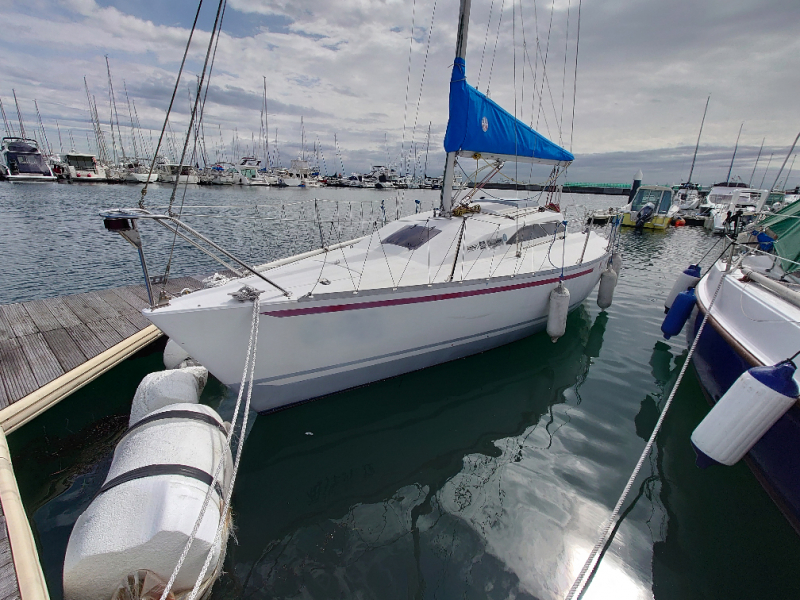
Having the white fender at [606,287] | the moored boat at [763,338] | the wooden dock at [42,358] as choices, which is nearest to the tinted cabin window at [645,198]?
the white fender at [606,287]

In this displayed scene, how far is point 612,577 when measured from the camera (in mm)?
2953

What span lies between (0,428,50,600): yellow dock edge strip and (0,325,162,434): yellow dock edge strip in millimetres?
1187

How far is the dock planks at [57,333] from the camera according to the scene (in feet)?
14.5

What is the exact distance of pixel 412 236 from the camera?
6320mm

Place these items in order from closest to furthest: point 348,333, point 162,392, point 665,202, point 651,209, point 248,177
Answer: point 162,392 → point 348,333 → point 651,209 → point 665,202 → point 248,177

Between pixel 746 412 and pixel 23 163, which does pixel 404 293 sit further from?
pixel 23 163

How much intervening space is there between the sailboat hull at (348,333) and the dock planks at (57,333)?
2.17 m

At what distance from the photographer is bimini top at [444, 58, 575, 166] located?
578 centimetres

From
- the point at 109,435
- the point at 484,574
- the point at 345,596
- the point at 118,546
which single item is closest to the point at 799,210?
the point at 484,574

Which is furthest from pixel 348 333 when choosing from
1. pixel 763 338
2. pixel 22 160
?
pixel 22 160

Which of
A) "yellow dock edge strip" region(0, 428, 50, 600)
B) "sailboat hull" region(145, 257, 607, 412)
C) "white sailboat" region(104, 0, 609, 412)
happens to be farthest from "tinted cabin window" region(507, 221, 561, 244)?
"yellow dock edge strip" region(0, 428, 50, 600)

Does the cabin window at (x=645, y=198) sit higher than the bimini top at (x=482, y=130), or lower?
lower

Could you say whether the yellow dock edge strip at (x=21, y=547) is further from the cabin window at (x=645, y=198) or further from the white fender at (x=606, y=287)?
the cabin window at (x=645, y=198)

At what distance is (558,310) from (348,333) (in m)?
3.63
